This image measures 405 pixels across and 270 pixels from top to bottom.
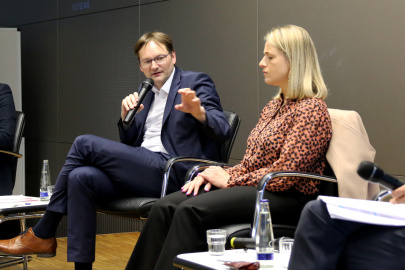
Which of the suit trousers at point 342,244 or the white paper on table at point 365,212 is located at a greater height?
the white paper on table at point 365,212

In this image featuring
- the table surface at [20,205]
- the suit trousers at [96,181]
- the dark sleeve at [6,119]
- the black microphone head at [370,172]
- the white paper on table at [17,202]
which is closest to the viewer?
the black microphone head at [370,172]

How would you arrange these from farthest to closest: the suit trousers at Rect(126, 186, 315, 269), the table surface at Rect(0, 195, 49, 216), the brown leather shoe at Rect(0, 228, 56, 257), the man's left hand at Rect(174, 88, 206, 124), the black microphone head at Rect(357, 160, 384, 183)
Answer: the table surface at Rect(0, 195, 49, 216), the brown leather shoe at Rect(0, 228, 56, 257), the man's left hand at Rect(174, 88, 206, 124), the suit trousers at Rect(126, 186, 315, 269), the black microphone head at Rect(357, 160, 384, 183)

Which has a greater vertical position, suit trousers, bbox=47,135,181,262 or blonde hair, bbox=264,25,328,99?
blonde hair, bbox=264,25,328,99

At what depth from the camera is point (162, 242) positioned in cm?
274

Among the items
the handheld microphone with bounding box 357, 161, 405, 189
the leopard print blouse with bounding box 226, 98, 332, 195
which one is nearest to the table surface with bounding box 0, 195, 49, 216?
the leopard print blouse with bounding box 226, 98, 332, 195

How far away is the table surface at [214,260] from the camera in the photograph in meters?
2.09

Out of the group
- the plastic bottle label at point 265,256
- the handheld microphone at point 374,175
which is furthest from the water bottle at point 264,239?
the handheld microphone at point 374,175

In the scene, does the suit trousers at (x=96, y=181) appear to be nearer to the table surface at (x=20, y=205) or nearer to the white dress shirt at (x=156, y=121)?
the white dress shirt at (x=156, y=121)

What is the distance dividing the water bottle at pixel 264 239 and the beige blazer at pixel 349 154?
1.88 ft

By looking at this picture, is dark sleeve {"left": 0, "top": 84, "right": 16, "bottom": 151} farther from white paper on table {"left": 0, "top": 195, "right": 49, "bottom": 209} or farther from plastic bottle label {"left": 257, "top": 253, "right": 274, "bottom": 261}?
plastic bottle label {"left": 257, "top": 253, "right": 274, "bottom": 261}

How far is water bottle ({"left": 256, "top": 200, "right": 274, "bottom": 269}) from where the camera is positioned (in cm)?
216

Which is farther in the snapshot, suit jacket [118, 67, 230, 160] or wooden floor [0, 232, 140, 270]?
wooden floor [0, 232, 140, 270]

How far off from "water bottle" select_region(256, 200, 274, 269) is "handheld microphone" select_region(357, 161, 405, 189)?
2.15ft

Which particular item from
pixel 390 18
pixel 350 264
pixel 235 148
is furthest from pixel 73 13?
pixel 350 264
